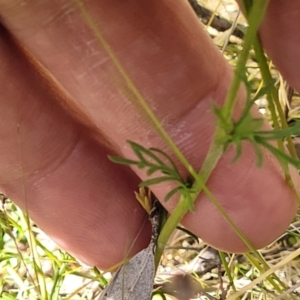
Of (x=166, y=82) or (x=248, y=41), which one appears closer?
(x=248, y=41)

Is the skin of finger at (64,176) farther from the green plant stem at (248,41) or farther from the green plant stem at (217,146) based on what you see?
the green plant stem at (248,41)

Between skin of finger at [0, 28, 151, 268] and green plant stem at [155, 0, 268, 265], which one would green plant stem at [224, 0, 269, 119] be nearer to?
green plant stem at [155, 0, 268, 265]

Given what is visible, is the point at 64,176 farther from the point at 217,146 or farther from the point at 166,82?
the point at 217,146

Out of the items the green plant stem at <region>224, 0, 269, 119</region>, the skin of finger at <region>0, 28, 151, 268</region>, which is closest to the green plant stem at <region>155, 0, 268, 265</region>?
the green plant stem at <region>224, 0, 269, 119</region>

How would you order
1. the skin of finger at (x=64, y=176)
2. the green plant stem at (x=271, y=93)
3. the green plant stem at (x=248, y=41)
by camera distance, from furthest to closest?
1. the skin of finger at (x=64, y=176)
2. the green plant stem at (x=271, y=93)
3. the green plant stem at (x=248, y=41)

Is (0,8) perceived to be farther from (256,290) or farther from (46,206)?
(256,290)

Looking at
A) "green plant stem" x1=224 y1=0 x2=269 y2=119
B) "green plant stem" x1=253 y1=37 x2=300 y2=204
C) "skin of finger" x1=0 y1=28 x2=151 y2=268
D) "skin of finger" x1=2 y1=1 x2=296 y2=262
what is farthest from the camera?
"skin of finger" x1=0 y1=28 x2=151 y2=268

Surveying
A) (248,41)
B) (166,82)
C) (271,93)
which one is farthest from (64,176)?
(248,41)

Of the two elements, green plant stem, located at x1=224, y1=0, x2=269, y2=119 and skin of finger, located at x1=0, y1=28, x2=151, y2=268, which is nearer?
green plant stem, located at x1=224, y1=0, x2=269, y2=119

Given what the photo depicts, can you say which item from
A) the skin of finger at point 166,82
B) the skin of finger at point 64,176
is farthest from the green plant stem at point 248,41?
the skin of finger at point 64,176
